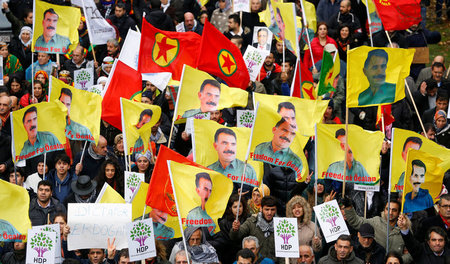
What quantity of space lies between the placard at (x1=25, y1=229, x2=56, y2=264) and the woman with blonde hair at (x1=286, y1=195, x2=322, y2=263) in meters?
3.11

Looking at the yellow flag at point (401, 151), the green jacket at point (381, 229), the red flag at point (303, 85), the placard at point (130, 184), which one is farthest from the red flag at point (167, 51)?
the green jacket at point (381, 229)

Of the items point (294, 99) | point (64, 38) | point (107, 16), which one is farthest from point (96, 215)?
point (107, 16)

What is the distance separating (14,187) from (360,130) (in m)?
4.65

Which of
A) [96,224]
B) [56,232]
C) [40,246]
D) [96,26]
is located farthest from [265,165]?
[96,26]

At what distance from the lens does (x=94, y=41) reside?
742 inches

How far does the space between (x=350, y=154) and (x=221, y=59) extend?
273 centimetres

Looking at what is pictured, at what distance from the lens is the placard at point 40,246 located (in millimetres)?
12375

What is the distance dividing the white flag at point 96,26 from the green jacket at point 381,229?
681cm

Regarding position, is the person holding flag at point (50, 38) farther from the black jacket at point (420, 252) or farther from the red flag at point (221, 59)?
the black jacket at point (420, 252)

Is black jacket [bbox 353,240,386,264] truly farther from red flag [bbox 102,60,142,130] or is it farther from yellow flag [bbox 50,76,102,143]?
red flag [bbox 102,60,142,130]

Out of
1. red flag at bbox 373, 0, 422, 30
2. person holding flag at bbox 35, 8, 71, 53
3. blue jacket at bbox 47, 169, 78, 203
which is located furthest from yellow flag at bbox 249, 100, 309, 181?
red flag at bbox 373, 0, 422, 30

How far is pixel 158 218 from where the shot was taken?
13359 mm

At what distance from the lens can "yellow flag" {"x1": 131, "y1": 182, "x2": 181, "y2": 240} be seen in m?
13.3

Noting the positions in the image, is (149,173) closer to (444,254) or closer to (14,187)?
(14,187)
